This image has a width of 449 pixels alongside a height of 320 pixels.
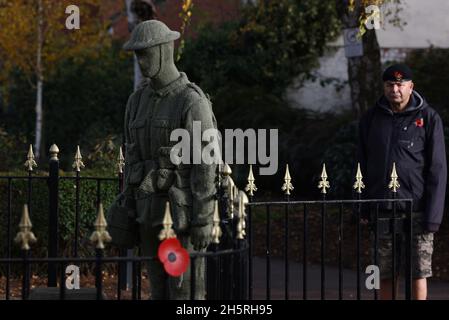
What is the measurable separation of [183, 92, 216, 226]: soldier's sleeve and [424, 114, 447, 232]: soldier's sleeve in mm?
2072

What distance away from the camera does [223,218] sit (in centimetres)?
643

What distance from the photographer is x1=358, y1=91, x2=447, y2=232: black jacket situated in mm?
7754

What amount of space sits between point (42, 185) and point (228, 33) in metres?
11.0

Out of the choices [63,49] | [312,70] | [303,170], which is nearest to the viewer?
[303,170]

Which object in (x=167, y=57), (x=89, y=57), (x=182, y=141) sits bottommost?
(x=182, y=141)

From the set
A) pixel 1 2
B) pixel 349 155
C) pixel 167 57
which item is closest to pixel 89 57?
pixel 1 2

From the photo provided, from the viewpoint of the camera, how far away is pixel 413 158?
7844 mm

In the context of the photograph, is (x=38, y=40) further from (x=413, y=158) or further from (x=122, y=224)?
(x=122, y=224)

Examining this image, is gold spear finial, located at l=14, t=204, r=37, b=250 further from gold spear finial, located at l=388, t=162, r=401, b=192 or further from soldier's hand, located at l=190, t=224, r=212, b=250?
gold spear finial, located at l=388, t=162, r=401, b=192

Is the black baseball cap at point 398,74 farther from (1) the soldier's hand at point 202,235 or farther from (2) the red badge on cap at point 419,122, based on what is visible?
(1) the soldier's hand at point 202,235

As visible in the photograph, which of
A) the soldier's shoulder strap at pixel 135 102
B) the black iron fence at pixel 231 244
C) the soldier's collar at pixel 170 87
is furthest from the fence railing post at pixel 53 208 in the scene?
the soldier's collar at pixel 170 87

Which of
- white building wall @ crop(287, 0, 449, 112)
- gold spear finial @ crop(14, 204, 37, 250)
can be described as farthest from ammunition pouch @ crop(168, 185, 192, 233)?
white building wall @ crop(287, 0, 449, 112)

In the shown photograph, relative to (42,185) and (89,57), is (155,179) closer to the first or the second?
(42,185)

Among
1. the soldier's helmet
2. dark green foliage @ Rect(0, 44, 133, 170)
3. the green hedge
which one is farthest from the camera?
dark green foliage @ Rect(0, 44, 133, 170)
